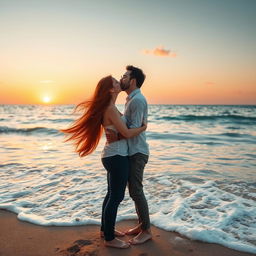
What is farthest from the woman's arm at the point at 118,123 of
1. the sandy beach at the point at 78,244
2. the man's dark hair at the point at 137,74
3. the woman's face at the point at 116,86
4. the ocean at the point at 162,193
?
the sandy beach at the point at 78,244

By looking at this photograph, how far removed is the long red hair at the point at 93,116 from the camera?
3.44 meters

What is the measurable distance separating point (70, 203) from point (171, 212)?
1899 mm

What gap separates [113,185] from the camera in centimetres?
351

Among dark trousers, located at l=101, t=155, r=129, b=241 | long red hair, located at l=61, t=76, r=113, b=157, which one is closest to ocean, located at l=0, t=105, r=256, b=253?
long red hair, located at l=61, t=76, r=113, b=157

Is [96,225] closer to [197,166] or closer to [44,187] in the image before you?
[44,187]

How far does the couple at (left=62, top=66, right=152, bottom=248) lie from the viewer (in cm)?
345

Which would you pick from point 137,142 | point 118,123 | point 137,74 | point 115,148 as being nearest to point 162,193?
point 137,142

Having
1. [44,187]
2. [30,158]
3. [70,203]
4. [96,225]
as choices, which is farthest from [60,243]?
[30,158]

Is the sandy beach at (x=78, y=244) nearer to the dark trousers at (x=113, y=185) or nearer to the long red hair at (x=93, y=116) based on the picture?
the dark trousers at (x=113, y=185)

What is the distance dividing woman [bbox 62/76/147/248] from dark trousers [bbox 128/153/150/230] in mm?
155

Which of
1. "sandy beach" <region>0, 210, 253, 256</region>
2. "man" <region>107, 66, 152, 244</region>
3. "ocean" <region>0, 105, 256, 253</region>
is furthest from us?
"ocean" <region>0, 105, 256, 253</region>

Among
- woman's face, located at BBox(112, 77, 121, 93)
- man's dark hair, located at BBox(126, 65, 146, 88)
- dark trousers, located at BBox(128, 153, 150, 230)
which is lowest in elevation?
dark trousers, located at BBox(128, 153, 150, 230)

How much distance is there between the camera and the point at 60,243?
3637mm

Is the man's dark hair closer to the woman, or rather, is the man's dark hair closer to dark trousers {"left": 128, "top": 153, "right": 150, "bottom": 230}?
the woman
